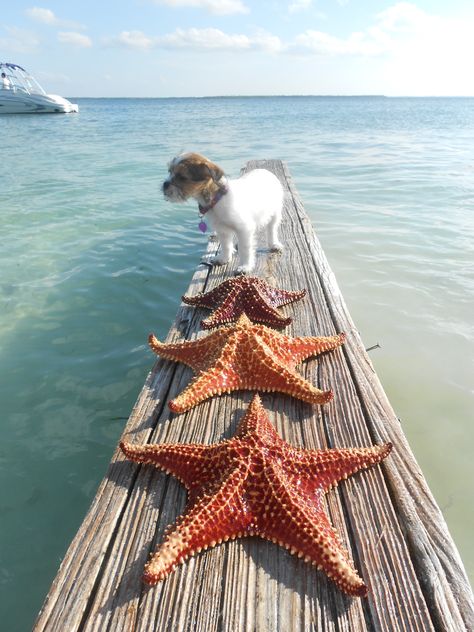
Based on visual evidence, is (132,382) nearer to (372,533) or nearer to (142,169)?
(372,533)

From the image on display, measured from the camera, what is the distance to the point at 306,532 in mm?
1835

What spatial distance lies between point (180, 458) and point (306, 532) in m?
0.77

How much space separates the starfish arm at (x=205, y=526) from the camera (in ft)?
5.82

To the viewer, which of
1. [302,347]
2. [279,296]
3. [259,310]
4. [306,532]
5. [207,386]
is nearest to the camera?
[306,532]

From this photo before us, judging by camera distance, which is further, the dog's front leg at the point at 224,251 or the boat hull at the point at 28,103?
the boat hull at the point at 28,103

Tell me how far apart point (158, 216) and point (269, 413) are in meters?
9.38

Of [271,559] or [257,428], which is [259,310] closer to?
[257,428]

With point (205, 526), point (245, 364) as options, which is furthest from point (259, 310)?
point (205, 526)

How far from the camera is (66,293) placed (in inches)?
278

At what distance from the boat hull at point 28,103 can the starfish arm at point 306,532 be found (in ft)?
196

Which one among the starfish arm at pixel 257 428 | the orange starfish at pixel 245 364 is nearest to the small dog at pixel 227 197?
the orange starfish at pixel 245 364

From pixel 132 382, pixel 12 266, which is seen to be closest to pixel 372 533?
pixel 132 382

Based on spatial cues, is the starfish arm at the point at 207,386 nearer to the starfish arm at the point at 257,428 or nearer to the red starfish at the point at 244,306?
the starfish arm at the point at 257,428

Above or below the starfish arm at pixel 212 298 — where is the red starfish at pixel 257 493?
above
